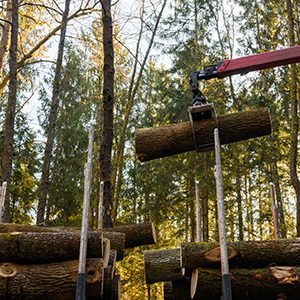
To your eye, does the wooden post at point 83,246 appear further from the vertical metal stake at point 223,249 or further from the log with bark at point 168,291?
the log with bark at point 168,291

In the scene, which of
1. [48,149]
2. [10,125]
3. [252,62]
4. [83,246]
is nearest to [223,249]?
[83,246]

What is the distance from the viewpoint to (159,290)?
65.6 ft

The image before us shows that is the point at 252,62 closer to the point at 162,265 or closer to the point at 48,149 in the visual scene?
the point at 162,265

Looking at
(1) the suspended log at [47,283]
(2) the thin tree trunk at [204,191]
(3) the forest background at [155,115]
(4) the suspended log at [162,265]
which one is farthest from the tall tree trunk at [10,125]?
(2) the thin tree trunk at [204,191]

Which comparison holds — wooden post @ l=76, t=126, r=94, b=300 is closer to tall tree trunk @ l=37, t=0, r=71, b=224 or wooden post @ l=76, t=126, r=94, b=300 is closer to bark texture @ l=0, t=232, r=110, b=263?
bark texture @ l=0, t=232, r=110, b=263

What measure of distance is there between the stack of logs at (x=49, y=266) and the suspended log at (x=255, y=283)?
989 mm

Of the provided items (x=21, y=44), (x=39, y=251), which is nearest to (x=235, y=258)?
(x=39, y=251)

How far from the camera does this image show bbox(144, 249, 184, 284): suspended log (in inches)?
198

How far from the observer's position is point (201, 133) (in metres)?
4.68

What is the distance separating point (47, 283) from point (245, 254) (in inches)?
77.6

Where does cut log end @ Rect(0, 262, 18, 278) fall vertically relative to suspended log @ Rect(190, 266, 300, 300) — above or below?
above

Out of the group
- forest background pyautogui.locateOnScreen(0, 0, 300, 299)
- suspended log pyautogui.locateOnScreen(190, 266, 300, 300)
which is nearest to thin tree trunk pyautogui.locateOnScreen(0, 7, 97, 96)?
forest background pyautogui.locateOnScreen(0, 0, 300, 299)

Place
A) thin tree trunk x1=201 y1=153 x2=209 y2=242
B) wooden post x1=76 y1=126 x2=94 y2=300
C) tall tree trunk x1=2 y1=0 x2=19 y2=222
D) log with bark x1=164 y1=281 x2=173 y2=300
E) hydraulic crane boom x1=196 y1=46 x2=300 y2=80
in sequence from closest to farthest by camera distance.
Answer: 1. wooden post x1=76 y1=126 x2=94 y2=300
2. log with bark x1=164 y1=281 x2=173 y2=300
3. hydraulic crane boom x1=196 y1=46 x2=300 y2=80
4. tall tree trunk x1=2 y1=0 x2=19 y2=222
5. thin tree trunk x1=201 y1=153 x2=209 y2=242

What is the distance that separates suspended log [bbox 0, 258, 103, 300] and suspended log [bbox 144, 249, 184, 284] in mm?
1070
